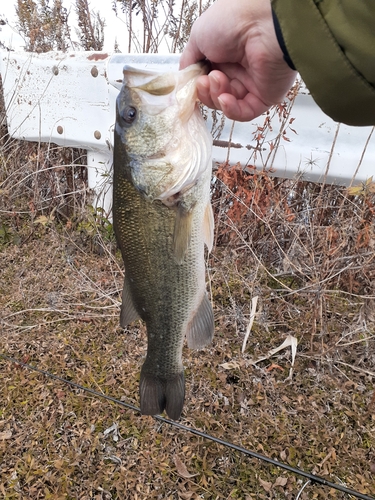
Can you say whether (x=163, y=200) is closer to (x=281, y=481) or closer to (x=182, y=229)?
(x=182, y=229)

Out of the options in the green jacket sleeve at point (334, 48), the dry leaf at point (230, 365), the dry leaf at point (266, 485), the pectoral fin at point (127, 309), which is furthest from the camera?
the dry leaf at point (230, 365)

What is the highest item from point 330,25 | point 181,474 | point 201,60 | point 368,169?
point 330,25

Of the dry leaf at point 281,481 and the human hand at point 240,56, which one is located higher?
the human hand at point 240,56

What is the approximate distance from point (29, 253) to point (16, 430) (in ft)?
7.07

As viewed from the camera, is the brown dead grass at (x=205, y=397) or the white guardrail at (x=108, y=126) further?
the white guardrail at (x=108, y=126)

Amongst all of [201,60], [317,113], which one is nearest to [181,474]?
[201,60]

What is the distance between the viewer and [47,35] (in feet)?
14.8

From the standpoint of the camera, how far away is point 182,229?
4.93ft

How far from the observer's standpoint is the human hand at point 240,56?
51.5 inches

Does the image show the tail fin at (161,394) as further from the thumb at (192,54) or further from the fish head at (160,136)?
the thumb at (192,54)

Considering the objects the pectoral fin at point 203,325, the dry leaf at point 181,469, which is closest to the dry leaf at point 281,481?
the dry leaf at point 181,469

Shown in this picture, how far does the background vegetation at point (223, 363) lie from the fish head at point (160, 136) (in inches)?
53.8

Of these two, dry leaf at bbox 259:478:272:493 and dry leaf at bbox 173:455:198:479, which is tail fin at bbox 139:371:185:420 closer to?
dry leaf at bbox 173:455:198:479

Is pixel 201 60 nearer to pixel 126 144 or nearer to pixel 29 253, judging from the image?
pixel 126 144
